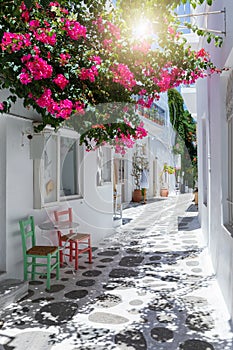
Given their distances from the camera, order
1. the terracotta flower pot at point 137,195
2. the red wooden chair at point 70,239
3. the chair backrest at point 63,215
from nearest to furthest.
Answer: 1. the red wooden chair at point 70,239
2. the chair backrest at point 63,215
3. the terracotta flower pot at point 137,195

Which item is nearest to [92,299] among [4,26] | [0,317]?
[0,317]

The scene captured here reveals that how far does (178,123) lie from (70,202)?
48.0 ft

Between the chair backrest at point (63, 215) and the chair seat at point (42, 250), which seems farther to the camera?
the chair backrest at point (63, 215)

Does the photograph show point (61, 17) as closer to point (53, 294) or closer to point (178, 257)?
point (53, 294)

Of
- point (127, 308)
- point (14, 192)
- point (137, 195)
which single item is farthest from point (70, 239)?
point (137, 195)

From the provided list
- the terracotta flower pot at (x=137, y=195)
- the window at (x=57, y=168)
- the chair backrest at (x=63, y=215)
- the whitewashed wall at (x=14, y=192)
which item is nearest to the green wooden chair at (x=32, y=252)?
the whitewashed wall at (x=14, y=192)

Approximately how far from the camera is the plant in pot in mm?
13512

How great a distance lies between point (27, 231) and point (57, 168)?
47.8 inches

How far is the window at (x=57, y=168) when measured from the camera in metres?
4.72

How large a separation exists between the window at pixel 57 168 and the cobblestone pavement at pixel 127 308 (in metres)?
1.19

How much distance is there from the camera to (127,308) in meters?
3.37

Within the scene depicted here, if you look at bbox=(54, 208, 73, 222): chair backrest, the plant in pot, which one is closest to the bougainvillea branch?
bbox=(54, 208, 73, 222): chair backrest

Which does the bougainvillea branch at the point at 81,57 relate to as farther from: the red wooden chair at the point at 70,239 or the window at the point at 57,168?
the red wooden chair at the point at 70,239

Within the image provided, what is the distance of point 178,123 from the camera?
19.3m
